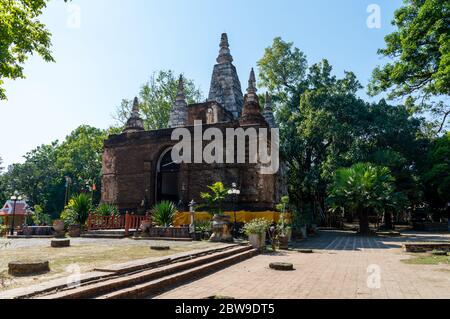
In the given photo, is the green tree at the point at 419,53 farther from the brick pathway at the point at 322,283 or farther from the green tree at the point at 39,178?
the green tree at the point at 39,178

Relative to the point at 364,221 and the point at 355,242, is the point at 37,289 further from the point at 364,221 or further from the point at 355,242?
the point at 364,221

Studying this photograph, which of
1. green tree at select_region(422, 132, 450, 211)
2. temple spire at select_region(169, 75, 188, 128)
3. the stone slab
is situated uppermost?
temple spire at select_region(169, 75, 188, 128)

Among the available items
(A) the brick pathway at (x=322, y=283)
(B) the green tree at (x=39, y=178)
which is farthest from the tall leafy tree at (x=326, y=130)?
(B) the green tree at (x=39, y=178)

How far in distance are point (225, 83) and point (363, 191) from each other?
40.6 feet

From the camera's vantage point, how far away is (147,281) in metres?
5.91

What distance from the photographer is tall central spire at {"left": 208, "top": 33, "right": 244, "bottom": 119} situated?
25.6 metres

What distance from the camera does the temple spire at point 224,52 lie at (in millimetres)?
26094

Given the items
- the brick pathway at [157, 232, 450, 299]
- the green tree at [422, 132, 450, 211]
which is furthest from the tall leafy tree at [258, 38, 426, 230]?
→ the brick pathway at [157, 232, 450, 299]

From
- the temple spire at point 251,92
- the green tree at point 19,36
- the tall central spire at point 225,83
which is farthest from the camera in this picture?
the tall central spire at point 225,83

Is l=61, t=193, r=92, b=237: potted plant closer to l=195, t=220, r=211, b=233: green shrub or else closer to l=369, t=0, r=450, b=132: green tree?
l=195, t=220, r=211, b=233: green shrub

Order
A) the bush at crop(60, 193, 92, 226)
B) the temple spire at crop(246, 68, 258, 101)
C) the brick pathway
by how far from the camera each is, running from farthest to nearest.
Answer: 1. the temple spire at crop(246, 68, 258, 101)
2. the bush at crop(60, 193, 92, 226)
3. the brick pathway

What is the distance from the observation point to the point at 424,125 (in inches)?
1384
